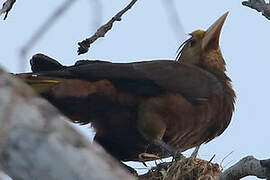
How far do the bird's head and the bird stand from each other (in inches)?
14.9

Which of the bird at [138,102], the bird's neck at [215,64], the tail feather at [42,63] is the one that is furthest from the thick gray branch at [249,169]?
the bird's neck at [215,64]

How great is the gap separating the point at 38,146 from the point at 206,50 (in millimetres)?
3439

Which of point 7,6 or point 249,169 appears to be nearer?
point 7,6

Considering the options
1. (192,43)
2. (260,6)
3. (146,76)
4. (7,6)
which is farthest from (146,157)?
(7,6)

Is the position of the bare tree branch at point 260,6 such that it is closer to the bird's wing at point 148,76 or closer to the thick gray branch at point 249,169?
the thick gray branch at point 249,169

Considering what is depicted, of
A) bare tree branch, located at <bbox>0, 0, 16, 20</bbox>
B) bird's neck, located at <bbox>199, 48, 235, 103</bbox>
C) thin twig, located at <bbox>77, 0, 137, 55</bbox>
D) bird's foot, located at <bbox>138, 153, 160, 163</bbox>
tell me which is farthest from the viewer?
bird's neck, located at <bbox>199, 48, 235, 103</bbox>

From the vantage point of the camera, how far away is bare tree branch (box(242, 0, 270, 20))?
2.74 m

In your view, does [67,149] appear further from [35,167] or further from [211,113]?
[211,113]

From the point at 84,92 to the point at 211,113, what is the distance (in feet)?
2.57

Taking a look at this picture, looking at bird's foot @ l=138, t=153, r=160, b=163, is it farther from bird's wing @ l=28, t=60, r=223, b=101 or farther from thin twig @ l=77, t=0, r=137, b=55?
thin twig @ l=77, t=0, r=137, b=55

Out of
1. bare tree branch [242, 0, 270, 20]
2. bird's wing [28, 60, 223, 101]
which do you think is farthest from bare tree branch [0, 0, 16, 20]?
bird's wing [28, 60, 223, 101]

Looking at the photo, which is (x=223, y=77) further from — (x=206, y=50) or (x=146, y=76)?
(x=146, y=76)

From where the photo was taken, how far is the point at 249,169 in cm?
264

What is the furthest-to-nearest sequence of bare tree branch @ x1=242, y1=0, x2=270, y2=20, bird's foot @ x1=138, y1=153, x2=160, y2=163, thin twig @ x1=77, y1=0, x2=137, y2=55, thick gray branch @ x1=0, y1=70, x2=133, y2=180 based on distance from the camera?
bird's foot @ x1=138, y1=153, x2=160, y2=163 < thin twig @ x1=77, y1=0, x2=137, y2=55 < bare tree branch @ x1=242, y1=0, x2=270, y2=20 < thick gray branch @ x1=0, y1=70, x2=133, y2=180
